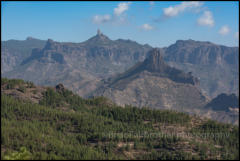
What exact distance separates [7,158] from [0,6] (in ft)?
287

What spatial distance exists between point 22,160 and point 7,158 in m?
6.65

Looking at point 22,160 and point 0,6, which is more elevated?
point 0,6

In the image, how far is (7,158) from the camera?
150 m

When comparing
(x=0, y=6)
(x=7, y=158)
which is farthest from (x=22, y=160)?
(x=0, y=6)

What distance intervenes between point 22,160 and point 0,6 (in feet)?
291

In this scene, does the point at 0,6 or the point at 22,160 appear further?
the point at 0,6

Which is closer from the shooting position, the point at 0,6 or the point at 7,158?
the point at 7,158

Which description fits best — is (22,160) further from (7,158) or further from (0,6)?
(0,6)

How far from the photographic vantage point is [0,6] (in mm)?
190625

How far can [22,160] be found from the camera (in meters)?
153

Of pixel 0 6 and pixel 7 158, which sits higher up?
pixel 0 6
